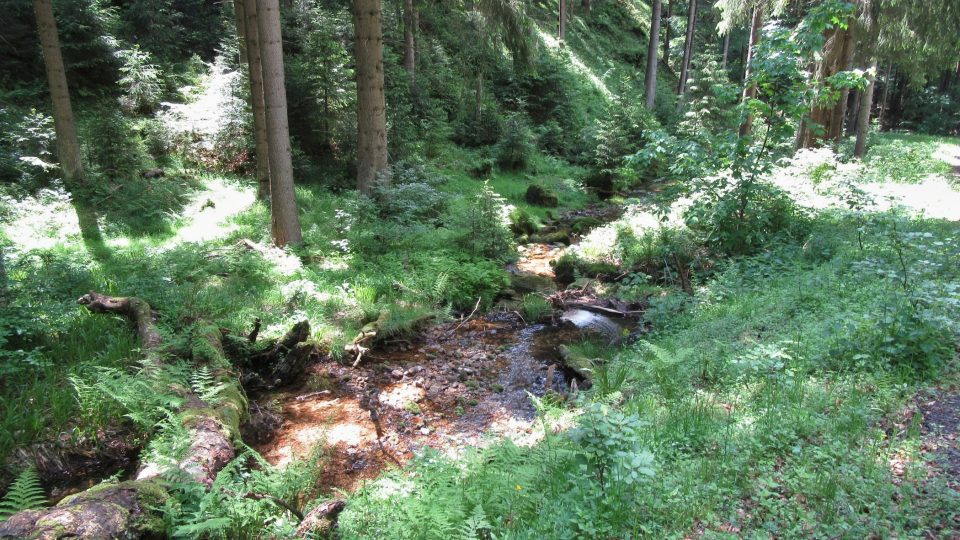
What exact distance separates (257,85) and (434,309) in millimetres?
7376

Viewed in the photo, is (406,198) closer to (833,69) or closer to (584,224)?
A: (584,224)

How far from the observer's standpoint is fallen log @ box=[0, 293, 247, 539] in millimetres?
3102

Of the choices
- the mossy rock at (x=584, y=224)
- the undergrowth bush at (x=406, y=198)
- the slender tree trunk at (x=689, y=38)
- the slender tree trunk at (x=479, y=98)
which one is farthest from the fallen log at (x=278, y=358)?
the slender tree trunk at (x=689, y=38)

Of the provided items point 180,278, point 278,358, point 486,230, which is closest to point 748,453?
point 278,358

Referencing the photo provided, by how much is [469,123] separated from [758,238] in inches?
567

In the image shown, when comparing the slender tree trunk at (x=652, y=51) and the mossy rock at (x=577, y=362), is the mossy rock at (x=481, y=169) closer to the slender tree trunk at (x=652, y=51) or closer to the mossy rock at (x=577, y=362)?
the mossy rock at (x=577, y=362)

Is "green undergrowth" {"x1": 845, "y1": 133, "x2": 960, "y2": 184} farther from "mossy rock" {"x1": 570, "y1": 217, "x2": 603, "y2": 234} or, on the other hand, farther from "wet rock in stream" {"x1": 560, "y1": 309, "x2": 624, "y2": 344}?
"wet rock in stream" {"x1": 560, "y1": 309, "x2": 624, "y2": 344}

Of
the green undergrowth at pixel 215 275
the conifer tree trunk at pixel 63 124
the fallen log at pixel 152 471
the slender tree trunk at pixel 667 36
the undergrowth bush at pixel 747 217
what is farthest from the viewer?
the slender tree trunk at pixel 667 36

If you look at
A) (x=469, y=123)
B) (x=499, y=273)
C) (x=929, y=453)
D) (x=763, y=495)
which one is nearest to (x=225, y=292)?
(x=499, y=273)

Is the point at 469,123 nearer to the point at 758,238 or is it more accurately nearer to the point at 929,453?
the point at 758,238

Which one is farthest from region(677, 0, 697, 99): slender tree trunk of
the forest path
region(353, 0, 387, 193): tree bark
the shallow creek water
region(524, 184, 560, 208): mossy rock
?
the shallow creek water

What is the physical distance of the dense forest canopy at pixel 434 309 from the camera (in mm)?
3482

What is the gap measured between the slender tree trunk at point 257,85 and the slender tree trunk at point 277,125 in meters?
2.05

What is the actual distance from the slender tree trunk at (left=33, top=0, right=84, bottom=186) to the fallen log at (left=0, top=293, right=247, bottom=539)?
7.62 meters
